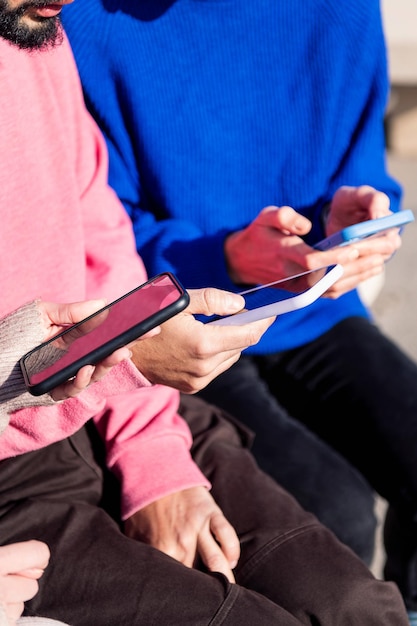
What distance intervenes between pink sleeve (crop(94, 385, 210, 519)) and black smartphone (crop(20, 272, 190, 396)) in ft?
0.99

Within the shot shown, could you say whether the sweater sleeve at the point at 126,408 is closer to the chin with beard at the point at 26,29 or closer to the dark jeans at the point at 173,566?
the dark jeans at the point at 173,566

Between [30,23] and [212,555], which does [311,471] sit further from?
[30,23]

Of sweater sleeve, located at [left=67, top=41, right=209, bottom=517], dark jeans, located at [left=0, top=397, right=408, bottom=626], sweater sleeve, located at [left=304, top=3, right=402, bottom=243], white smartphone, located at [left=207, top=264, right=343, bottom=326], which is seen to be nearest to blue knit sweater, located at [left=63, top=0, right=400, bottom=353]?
sweater sleeve, located at [left=304, top=3, right=402, bottom=243]

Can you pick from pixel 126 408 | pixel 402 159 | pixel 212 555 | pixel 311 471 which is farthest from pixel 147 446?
pixel 402 159

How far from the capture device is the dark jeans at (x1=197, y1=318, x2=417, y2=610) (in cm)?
128

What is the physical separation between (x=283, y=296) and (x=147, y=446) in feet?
0.99

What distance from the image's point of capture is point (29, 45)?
98 cm

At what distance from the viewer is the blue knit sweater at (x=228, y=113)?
52.2 inches

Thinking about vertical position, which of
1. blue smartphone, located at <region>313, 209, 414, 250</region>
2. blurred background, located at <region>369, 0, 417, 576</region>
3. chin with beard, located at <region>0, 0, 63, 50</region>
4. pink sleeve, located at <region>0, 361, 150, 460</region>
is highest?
chin with beard, located at <region>0, 0, 63, 50</region>

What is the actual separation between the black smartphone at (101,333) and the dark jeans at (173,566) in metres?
0.25

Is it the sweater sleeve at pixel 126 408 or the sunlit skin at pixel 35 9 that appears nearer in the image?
the sunlit skin at pixel 35 9

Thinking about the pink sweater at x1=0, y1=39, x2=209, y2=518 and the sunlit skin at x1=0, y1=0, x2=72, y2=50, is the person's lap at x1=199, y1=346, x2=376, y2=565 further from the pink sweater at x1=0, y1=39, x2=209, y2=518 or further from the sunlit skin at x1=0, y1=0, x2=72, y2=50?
the sunlit skin at x1=0, y1=0, x2=72, y2=50

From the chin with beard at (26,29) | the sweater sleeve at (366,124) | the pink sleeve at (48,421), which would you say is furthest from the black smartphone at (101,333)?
the sweater sleeve at (366,124)

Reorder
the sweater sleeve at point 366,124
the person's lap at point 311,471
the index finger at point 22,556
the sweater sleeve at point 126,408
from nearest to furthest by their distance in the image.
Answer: the index finger at point 22,556 < the sweater sleeve at point 126,408 < the person's lap at point 311,471 < the sweater sleeve at point 366,124
